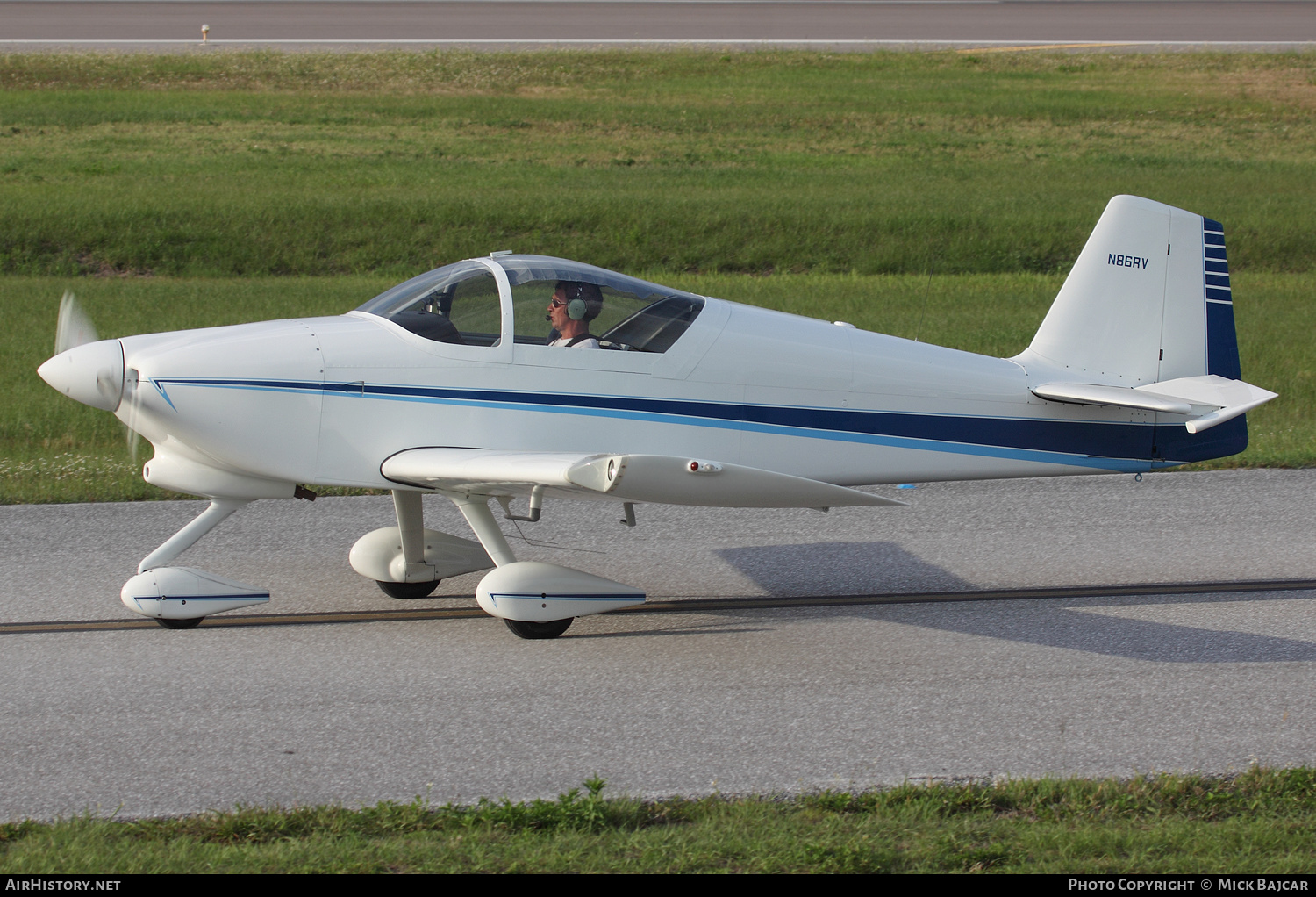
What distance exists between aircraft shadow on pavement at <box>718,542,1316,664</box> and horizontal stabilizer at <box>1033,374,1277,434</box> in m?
1.02

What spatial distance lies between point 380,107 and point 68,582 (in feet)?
73.7

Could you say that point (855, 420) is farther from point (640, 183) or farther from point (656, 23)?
point (656, 23)

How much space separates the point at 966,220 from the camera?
67.5 ft

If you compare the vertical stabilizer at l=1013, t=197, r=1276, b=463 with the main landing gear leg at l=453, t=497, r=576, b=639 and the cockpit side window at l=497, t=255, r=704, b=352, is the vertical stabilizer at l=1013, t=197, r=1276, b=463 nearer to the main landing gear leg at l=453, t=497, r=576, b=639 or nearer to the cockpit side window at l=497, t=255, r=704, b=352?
the cockpit side window at l=497, t=255, r=704, b=352

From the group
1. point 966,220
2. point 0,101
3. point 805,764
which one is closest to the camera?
point 805,764

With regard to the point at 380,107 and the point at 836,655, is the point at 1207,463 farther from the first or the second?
the point at 380,107

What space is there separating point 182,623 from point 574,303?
8.33ft

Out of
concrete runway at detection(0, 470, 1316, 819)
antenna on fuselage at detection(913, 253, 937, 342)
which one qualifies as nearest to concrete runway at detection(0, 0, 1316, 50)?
antenna on fuselage at detection(913, 253, 937, 342)

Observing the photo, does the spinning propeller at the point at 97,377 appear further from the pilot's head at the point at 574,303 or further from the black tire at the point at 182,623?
the pilot's head at the point at 574,303

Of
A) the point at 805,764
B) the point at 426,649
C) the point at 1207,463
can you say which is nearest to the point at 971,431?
the point at 805,764

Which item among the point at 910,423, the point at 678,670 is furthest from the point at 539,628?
the point at 910,423

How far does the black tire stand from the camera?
630 centimetres

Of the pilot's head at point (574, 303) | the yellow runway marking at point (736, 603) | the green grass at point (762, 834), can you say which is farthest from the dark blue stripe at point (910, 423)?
the green grass at point (762, 834)

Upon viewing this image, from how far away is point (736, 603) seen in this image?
273 inches
